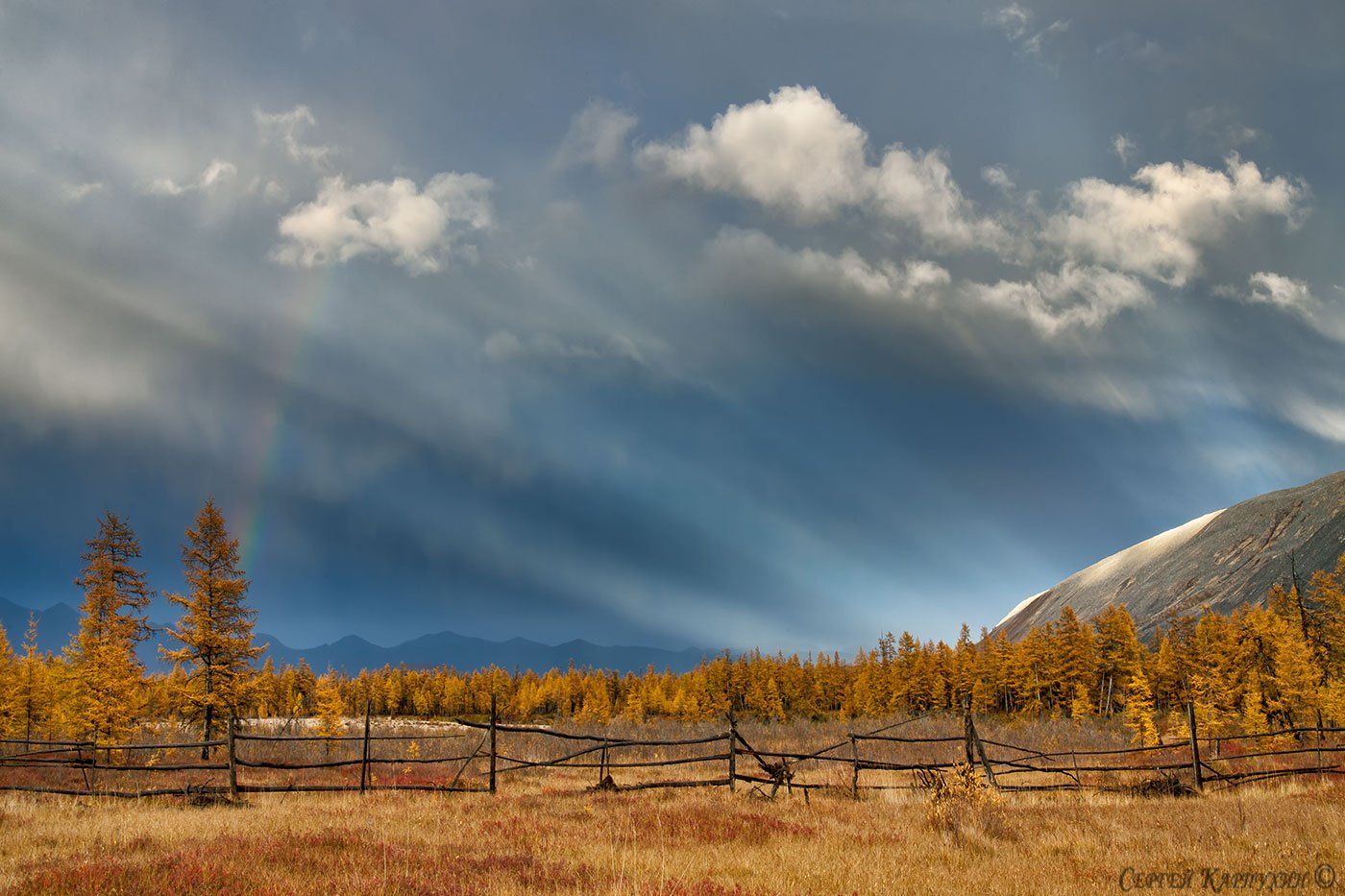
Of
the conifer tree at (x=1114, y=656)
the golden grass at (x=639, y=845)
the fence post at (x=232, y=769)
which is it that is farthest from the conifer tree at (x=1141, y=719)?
the fence post at (x=232, y=769)

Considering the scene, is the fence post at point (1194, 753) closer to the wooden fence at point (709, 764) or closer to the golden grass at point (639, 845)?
the wooden fence at point (709, 764)

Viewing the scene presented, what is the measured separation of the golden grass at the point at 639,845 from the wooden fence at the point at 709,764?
2.20 m

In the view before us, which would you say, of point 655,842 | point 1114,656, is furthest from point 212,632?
point 1114,656

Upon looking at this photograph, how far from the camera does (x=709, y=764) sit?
139 ft

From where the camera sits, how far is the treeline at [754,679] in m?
36.3

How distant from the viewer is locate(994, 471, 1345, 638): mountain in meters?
143

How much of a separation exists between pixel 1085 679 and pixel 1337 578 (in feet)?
249

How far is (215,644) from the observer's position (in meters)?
36.2

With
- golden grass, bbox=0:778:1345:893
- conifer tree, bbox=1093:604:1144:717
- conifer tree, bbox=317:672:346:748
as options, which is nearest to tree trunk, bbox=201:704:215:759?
conifer tree, bbox=317:672:346:748

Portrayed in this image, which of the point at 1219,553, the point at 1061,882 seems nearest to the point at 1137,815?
the point at 1061,882

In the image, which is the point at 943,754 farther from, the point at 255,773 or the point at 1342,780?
the point at 255,773

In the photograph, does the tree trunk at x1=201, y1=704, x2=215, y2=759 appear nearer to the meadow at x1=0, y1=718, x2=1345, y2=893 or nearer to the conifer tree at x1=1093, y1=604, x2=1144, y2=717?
the meadow at x1=0, y1=718, x2=1345, y2=893

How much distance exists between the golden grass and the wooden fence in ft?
7.21

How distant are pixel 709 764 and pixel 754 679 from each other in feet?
248
